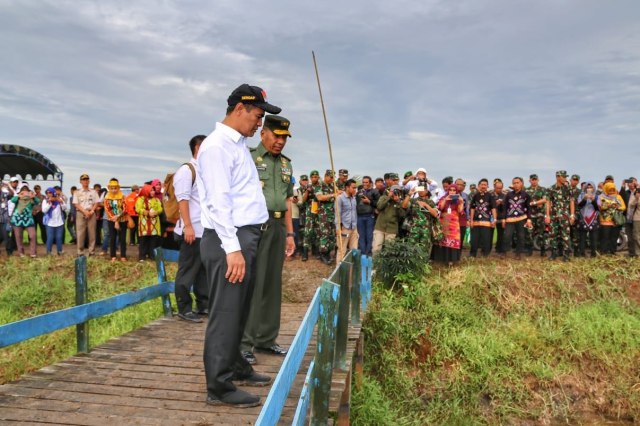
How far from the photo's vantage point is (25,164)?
21469 millimetres

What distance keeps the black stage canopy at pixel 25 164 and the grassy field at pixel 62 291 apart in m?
7.84

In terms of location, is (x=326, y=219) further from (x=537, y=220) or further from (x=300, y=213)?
(x=537, y=220)

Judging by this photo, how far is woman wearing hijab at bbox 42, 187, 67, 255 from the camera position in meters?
12.1

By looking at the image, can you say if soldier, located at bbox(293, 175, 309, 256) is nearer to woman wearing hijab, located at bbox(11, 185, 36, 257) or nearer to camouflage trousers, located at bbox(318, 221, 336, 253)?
camouflage trousers, located at bbox(318, 221, 336, 253)

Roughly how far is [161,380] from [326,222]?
7.49 meters

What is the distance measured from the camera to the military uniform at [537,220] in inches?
470

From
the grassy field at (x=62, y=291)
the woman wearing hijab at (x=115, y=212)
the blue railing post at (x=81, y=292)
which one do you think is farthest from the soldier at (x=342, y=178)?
the blue railing post at (x=81, y=292)

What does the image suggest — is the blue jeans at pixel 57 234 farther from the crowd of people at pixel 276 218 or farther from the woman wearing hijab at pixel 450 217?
the woman wearing hijab at pixel 450 217

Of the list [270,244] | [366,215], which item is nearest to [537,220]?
[366,215]

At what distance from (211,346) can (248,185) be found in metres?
0.99

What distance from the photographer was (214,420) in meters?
3.30

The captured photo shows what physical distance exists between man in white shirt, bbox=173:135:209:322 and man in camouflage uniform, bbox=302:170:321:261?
5.48m

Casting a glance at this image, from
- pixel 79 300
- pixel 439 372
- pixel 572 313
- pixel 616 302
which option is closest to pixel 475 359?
pixel 439 372

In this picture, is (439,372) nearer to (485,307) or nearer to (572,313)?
(485,307)
